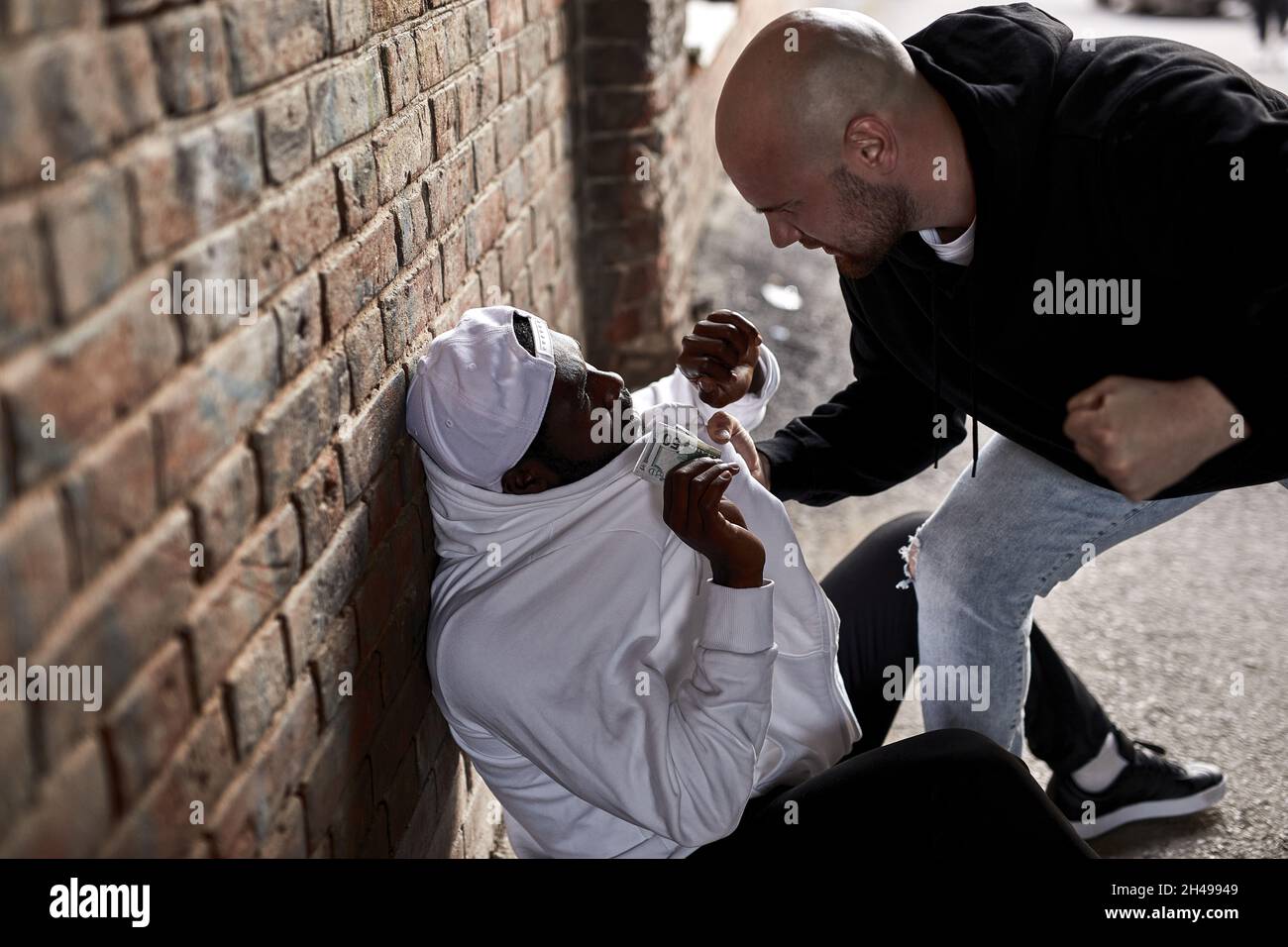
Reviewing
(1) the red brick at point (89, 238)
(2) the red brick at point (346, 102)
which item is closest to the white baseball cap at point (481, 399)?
(2) the red brick at point (346, 102)

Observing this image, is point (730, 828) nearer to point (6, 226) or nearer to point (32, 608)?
point (32, 608)

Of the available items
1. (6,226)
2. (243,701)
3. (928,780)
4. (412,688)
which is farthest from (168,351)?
(928,780)

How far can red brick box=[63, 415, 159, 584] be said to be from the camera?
3.29 feet

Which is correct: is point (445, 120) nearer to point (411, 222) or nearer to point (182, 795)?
point (411, 222)

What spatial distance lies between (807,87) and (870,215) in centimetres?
25

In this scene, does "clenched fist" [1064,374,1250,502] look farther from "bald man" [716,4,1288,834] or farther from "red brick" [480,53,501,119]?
"red brick" [480,53,501,119]

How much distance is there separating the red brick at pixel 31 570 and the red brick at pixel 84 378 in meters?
0.03

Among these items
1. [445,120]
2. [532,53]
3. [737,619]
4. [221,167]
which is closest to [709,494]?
[737,619]

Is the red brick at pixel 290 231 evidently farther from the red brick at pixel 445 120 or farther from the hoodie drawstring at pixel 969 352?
the hoodie drawstring at pixel 969 352

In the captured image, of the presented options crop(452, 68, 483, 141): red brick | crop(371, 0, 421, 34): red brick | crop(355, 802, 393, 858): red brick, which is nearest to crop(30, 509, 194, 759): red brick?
crop(355, 802, 393, 858): red brick

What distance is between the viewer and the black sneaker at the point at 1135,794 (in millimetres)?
2738

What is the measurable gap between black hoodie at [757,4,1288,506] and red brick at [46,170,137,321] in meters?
1.49
